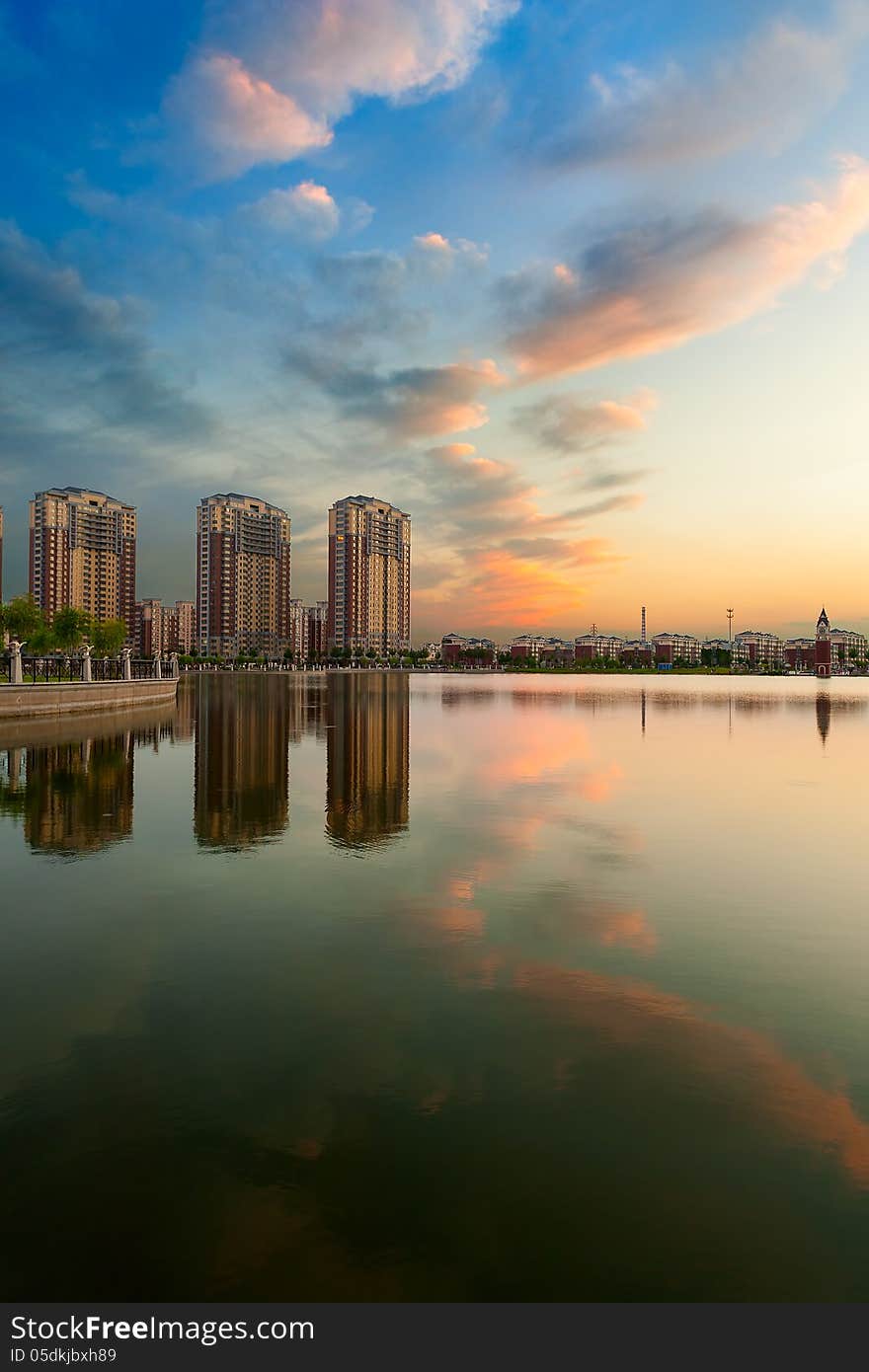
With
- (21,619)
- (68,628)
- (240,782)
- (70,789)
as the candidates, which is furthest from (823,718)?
(21,619)

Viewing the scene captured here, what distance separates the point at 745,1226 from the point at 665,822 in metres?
14.0

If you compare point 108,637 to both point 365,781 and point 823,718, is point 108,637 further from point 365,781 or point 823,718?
point 365,781

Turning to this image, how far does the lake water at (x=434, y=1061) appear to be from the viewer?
471 centimetres

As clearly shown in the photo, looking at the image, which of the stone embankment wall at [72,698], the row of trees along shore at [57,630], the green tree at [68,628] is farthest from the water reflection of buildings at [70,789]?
the green tree at [68,628]

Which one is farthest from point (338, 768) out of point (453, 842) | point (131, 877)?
point (131, 877)

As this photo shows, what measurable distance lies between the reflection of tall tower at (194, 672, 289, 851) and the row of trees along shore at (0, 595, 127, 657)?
42.7 metres

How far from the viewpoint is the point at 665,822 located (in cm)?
1852

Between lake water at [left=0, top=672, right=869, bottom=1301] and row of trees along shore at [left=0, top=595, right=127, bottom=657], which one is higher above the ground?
row of trees along shore at [left=0, top=595, right=127, bottom=657]

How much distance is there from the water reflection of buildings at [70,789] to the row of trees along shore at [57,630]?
46.9 metres

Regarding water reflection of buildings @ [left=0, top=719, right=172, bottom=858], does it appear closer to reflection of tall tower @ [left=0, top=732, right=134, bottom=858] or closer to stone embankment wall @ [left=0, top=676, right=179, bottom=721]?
reflection of tall tower @ [left=0, top=732, right=134, bottom=858]

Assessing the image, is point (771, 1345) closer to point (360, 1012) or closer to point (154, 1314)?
point (154, 1314)

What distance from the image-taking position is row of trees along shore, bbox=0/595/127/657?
3091 inches

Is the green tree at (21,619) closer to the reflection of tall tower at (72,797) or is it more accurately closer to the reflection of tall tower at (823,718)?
the reflection of tall tower at (72,797)

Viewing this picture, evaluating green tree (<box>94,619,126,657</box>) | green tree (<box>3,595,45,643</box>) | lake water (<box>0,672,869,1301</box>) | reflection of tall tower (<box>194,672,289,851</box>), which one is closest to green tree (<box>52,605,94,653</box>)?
green tree (<box>3,595,45,643</box>)
